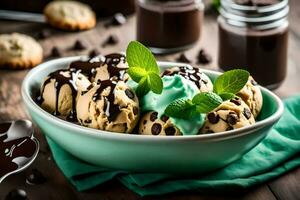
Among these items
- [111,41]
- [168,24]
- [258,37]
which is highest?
[258,37]

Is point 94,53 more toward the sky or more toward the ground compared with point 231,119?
more toward the ground

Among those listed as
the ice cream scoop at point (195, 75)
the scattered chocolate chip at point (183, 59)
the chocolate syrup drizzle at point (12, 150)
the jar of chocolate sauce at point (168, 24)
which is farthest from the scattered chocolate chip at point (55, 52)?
the ice cream scoop at point (195, 75)

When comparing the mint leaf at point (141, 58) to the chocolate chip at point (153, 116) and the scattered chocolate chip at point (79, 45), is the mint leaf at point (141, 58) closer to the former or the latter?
the chocolate chip at point (153, 116)

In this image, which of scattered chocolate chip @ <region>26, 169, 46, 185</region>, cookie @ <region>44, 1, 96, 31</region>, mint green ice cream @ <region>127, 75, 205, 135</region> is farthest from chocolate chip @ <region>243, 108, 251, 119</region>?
cookie @ <region>44, 1, 96, 31</region>

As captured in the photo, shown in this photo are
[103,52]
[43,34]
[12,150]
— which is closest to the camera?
[12,150]

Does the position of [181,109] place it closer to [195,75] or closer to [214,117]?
[214,117]

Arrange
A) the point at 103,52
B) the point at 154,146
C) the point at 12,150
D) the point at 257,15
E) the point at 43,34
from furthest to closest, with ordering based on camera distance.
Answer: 1. the point at 43,34
2. the point at 103,52
3. the point at 257,15
4. the point at 12,150
5. the point at 154,146

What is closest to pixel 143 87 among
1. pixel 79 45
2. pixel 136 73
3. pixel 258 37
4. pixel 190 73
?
pixel 136 73
